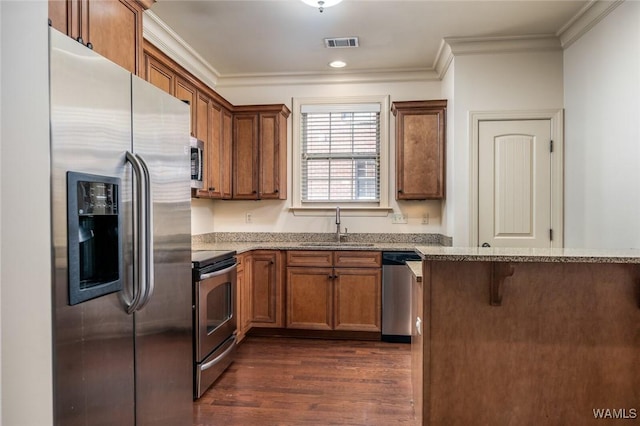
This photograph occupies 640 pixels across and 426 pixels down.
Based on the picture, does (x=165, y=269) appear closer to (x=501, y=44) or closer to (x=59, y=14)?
(x=59, y=14)

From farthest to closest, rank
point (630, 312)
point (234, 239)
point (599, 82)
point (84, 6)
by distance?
point (234, 239) → point (599, 82) → point (630, 312) → point (84, 6)

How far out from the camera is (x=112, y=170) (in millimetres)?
1389

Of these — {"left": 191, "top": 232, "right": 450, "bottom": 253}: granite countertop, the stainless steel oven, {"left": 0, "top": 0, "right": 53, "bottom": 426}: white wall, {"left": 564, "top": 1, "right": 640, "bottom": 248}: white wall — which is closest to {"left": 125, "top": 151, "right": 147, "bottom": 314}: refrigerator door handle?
{"left": 0, "top": 0, "right": 53, "bottom": 426}: white wall

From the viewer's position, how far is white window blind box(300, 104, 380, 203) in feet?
14.4

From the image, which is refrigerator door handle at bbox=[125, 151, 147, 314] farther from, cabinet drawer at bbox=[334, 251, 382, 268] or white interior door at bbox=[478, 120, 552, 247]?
white interior door at bbox=[478, 120, 552, 247]

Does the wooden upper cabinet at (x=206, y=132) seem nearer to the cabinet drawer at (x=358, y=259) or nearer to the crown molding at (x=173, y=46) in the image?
the crown molding at (x=173, y=46)

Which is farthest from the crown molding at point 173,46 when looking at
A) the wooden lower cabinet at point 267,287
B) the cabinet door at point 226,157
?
the wooden lower cabinet at point 267,287

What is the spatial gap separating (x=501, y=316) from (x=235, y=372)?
2.05 meters

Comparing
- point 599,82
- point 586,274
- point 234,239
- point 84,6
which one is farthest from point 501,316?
point 234,239

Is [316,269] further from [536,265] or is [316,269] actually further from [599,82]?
[599,82]

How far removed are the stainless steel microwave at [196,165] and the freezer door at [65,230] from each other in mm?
1571

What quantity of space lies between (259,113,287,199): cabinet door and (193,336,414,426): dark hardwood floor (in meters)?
1.54

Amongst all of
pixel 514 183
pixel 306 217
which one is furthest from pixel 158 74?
pixel 514 183

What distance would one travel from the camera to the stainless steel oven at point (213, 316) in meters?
2.62
